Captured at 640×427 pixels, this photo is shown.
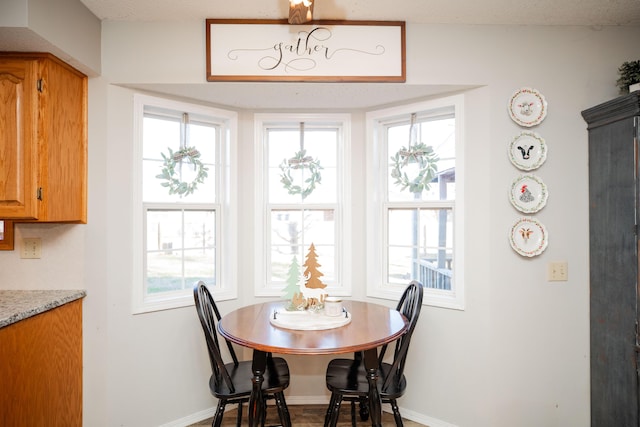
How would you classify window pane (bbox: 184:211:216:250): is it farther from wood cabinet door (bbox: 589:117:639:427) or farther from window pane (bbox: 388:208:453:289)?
wood cabinet door (bbox: 589:117:639:427)

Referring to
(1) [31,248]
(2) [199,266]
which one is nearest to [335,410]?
(2) [199,266]

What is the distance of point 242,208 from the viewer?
105 inches

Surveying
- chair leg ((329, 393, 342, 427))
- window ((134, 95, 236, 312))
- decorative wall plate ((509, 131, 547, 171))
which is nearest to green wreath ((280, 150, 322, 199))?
window ((134, 95, 236, 312))

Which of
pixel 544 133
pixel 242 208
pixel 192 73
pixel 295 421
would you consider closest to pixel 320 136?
pixel 242 208

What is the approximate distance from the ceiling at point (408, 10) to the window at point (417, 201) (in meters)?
0.51

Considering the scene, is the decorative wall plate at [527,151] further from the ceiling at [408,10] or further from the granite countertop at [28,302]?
the granite countertop at [28,302]

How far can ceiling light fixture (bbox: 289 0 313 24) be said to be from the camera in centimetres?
162

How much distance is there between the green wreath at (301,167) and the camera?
2693 mm

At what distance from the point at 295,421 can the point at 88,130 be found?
2.22 meters

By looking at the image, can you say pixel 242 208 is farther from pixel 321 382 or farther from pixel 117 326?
pixel 321 382

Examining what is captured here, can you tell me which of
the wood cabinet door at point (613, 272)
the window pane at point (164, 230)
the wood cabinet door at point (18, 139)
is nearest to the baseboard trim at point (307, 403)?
the wood cabinet door at point (613, 272)

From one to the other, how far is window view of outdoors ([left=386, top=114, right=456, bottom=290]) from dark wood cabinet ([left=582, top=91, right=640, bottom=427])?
788 millimetres

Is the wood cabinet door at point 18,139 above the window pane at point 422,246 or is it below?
above

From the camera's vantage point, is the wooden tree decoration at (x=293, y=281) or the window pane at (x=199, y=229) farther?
the window pane at (x=199, y=229)
